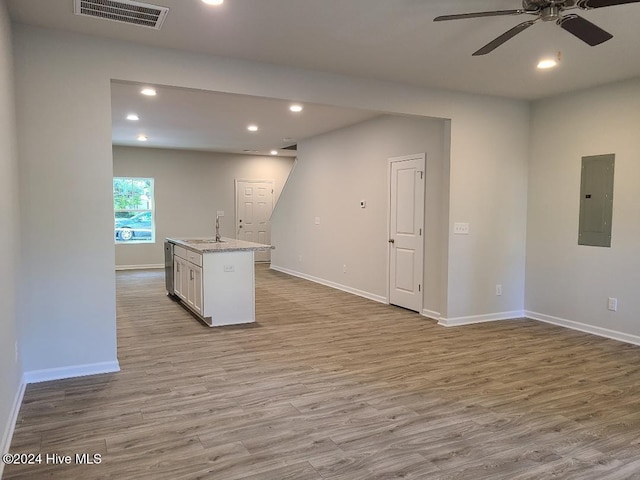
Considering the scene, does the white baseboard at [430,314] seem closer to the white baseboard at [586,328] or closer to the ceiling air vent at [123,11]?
the white baseboard at [586,328]

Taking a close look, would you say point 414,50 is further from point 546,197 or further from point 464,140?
point 546,197

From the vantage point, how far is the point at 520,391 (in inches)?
135

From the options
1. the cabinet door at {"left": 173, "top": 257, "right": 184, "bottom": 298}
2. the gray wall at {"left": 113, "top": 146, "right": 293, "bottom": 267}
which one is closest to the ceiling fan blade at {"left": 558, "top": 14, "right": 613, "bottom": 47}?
the cabinet door at {"left": 173, "top": 257, "right": 184, "bottom": 298}

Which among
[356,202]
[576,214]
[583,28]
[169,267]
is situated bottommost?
[169,267]

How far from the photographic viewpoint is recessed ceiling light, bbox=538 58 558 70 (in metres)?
4.10

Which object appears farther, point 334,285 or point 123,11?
point 334,285

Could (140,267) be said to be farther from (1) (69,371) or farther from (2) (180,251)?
(1) (69,371)

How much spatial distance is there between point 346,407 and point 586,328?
3442 millimetres

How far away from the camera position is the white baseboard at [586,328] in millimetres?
4723

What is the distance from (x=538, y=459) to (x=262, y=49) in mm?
3519

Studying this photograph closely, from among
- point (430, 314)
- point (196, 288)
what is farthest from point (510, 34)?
point (196, 288)

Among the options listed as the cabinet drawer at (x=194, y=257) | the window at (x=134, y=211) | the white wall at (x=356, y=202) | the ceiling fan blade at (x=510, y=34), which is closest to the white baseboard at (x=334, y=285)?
the white wall at (x=356, y=202)

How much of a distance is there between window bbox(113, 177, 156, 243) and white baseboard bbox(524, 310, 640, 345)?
7.99 metres

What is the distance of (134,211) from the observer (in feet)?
33.6
